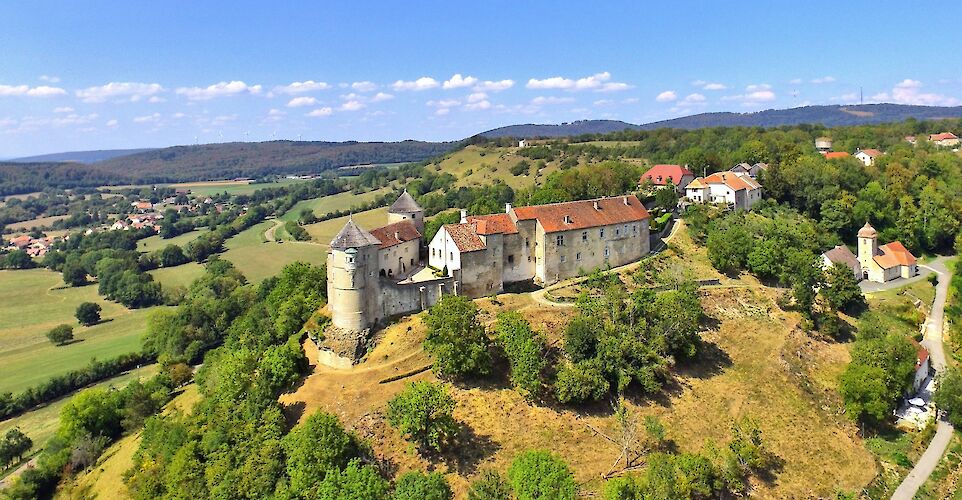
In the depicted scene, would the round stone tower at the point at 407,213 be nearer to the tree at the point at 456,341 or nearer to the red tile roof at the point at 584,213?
the red tile roof at the point at 584,213

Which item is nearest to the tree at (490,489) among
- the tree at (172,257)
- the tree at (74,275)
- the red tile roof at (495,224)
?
the red tile roof at (495,224)

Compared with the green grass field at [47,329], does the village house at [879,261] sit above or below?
above


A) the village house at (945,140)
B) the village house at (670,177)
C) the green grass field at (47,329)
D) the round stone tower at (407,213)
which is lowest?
the green grass field at (47,329)

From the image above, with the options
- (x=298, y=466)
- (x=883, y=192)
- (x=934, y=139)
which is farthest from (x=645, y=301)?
(x=934, y=139)

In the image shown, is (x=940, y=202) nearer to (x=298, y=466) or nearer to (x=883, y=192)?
(x=883, y=192)

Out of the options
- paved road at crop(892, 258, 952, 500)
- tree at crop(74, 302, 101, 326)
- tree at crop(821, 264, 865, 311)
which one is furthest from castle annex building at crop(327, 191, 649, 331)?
tree at crop(74, 302, 101, 326)

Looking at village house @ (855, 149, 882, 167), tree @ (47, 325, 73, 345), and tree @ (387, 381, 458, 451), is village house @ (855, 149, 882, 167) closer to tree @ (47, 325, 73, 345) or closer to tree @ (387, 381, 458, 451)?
tree @ (387, 381, 458, 451)
